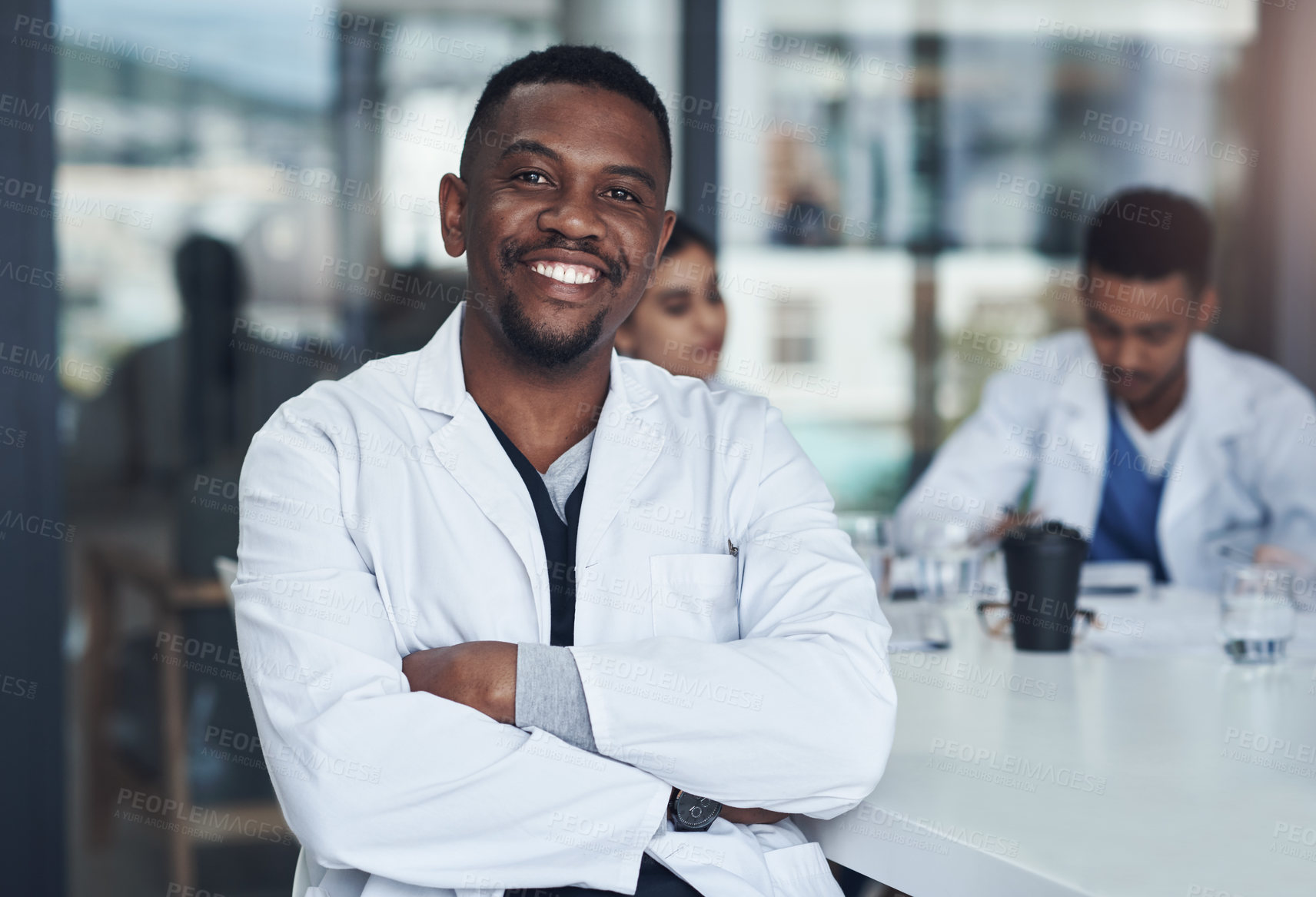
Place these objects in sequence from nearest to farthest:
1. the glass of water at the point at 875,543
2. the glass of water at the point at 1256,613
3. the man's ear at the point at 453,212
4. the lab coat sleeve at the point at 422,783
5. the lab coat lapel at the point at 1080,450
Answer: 1. the lab coat sleeve at the point at 422,783
2. the man's ear at the point at 453,212
3. the glass of water at the point at 1256,613
4. the glass of water at the point at 875,543
5. the lab coat lapel at the point at 1080,450

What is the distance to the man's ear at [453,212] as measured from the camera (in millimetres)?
1646

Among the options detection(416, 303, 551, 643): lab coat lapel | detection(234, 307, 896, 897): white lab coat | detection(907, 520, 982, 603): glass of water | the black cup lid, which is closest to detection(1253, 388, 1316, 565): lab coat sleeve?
detection(907, 520, 982, 603): glass of water

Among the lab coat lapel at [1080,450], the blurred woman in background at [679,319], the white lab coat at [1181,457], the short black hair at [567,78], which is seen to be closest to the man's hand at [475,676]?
the short black hair at [567,78]

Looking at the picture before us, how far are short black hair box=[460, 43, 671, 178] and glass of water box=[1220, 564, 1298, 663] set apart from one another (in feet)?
3.36

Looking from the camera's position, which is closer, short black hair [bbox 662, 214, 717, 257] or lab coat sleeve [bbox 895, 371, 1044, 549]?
short black hair [bbox 662, 214, 717, 257]

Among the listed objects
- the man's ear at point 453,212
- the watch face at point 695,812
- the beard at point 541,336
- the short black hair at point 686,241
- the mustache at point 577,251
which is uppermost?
the short black hair at point 686,241

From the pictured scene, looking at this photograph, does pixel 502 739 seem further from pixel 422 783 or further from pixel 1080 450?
pixel 1080 450

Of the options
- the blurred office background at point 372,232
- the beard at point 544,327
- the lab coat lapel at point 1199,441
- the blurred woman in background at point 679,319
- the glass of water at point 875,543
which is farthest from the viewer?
the lab coat lapel at point 1199,441

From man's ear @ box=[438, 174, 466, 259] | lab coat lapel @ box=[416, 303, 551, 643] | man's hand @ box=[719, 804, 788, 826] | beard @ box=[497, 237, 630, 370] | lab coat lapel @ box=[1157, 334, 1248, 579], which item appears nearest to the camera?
man's hand @ box=[719, 804, 788, 826]

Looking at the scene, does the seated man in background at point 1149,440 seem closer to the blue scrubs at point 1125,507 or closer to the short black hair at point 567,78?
the blue scrubs at point 1125,507

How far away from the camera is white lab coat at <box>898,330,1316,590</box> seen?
115 inches

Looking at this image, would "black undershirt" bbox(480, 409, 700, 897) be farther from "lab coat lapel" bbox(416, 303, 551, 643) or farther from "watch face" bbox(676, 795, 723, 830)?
"watch face" bbox(676, 795, 723, 830)

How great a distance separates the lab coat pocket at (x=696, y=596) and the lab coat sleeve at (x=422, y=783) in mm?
225

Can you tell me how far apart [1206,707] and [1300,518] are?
150 centimetres
